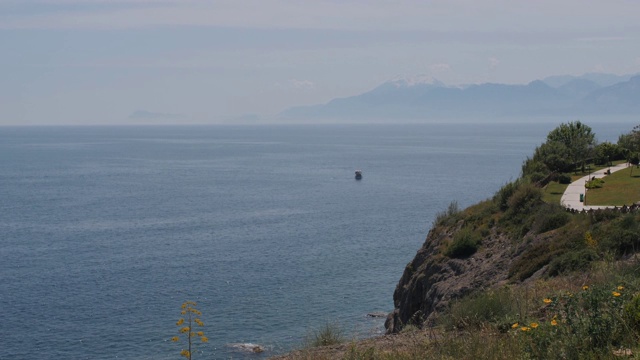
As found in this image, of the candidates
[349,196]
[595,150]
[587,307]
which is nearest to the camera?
[587,307]

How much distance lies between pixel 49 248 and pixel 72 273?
1072 centimetres

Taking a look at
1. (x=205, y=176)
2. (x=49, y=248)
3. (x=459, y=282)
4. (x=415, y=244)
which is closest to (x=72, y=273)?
(x=49, y=248)

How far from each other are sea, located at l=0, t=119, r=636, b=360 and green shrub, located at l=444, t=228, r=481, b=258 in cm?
706

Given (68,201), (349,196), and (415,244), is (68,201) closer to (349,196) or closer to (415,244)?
(349,196)

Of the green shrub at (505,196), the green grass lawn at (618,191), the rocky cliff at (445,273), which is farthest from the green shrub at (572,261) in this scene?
the green grass lawn at (618,191)

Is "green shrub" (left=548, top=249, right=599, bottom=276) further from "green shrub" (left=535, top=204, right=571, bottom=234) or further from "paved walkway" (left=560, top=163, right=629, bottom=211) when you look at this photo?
"paved walkway" (left=560, top=163, right=629, bottom=211)

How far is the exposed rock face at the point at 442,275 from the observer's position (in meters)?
31.6

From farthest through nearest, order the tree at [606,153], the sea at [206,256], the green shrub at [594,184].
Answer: the tree at [606,153]
the green shrub at [594,184]
the sea at [206,256]

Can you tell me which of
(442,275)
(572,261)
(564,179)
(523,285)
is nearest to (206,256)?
(564,179)

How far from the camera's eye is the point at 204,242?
69.1 meters

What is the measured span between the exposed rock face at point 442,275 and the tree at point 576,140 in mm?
21491

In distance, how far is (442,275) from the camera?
36.2 m

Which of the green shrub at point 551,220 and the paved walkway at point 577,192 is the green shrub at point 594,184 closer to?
the paved walkway at point 577,192

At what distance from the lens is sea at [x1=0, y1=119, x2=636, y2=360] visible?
42656 mm
